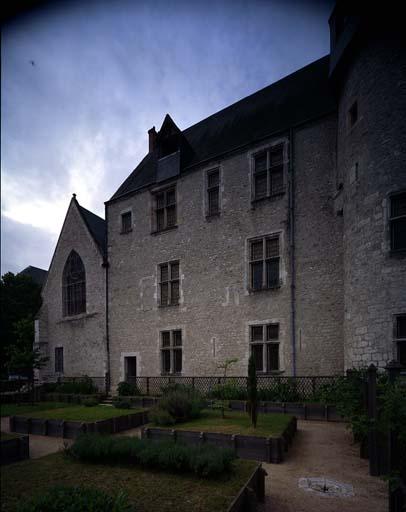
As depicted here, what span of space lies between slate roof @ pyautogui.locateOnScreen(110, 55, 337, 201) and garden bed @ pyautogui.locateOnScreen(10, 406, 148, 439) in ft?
37.0

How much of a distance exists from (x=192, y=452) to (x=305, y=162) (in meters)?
11.2

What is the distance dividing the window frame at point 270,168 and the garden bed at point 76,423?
941 centimetres

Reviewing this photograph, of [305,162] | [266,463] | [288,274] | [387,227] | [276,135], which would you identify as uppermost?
[276,135]

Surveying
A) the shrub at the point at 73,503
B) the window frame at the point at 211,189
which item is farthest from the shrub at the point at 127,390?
the shrub at the point at 73,503

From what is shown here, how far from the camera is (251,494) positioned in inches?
181

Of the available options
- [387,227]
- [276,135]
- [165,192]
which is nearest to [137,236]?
[165,192]

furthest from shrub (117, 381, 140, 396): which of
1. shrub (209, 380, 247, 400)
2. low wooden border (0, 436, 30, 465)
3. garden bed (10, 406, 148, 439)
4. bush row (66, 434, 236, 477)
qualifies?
bush row (66, 434, 236, 477)

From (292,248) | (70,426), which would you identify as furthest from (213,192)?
(70,426)

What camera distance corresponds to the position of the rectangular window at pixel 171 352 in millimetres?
16312

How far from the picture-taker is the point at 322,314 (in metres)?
12.4

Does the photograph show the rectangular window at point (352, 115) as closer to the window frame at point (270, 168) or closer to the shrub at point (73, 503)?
the window frame at point (270, 168)

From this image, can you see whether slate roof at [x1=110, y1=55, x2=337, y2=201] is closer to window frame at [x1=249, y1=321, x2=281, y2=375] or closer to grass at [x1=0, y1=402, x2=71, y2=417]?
window frame at [x1=249, y1=321, x2=281, y2=375]

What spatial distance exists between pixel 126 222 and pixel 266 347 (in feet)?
35.1

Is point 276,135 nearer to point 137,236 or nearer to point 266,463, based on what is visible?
point 137,236
